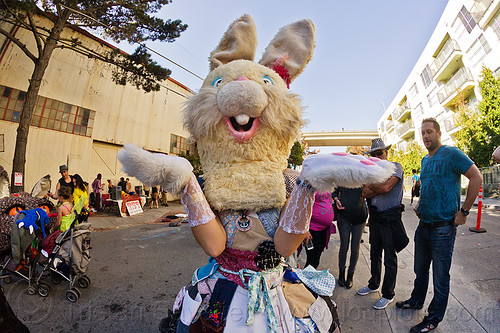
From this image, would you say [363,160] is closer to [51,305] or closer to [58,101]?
[51,305]

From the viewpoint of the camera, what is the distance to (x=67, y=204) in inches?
146

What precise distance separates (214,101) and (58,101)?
1190cm

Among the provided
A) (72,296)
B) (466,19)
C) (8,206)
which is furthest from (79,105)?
(466,19)

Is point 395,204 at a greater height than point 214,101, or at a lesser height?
lesser

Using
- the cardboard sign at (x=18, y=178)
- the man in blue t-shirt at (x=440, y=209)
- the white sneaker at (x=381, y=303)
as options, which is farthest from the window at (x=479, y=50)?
the cardboard sign at (x=18, y=178)

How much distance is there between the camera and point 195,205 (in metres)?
1.17

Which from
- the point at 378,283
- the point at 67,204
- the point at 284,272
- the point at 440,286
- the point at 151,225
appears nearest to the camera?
the point at 284,272

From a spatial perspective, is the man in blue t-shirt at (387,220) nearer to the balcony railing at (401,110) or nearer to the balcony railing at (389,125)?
the balcony railing at (401,110)

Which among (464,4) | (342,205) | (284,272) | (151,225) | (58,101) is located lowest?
(151,225)

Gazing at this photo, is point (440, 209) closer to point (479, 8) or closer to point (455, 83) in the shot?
point (479, 8)

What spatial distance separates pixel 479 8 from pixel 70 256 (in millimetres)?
25850

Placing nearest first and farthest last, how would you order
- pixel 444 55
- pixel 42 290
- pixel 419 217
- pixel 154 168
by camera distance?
pixel 154 168 < pixel 419 217 < pixel 42 290 < pixel 444 55

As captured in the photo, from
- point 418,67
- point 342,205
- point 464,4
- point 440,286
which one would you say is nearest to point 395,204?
point 342,205

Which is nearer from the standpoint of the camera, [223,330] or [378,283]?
[223,330]
